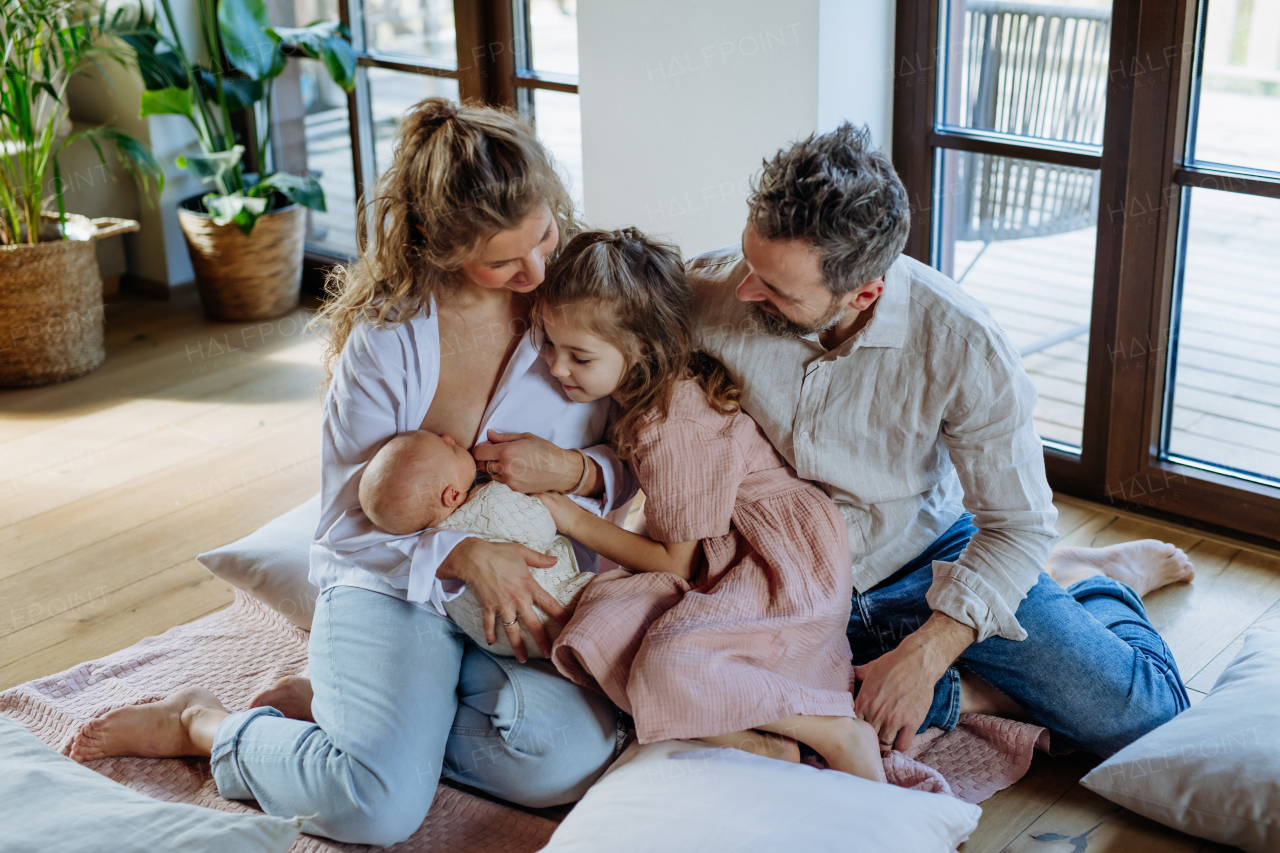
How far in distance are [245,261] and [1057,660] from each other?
2.75m

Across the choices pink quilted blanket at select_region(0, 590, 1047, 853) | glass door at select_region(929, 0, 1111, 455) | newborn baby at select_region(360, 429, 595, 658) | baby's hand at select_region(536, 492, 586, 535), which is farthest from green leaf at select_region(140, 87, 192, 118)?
baby's hand at select_region(536, 492, 586, 535)

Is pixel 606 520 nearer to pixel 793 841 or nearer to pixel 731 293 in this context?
pixel 731 293

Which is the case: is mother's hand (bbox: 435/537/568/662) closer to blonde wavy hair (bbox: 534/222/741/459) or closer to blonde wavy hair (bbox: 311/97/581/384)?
blonde wavy hair (bbox: 534/222/741/459)

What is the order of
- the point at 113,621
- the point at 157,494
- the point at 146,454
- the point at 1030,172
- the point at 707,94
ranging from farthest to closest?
the point at 146,454 < the point at 157,494 < the point at 707,94 < the point at 1030,172 < the point at 113,621

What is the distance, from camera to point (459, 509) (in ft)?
5.40

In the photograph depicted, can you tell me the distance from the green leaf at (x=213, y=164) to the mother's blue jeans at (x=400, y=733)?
7.24 feet

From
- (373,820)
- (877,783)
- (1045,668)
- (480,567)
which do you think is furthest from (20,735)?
(1045,668)

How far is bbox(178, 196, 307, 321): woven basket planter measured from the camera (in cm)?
358

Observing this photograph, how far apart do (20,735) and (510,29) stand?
7.36ft

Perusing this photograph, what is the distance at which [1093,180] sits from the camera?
7.71 feet

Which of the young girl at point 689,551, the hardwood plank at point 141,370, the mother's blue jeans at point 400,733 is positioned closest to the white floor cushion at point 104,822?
the mother's blue jeans at point 400,733

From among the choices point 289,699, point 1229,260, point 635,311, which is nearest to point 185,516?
point 289,699

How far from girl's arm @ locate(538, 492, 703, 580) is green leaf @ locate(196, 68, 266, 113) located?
8.05ft

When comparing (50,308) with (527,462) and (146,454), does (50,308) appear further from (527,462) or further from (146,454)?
(527,462)
